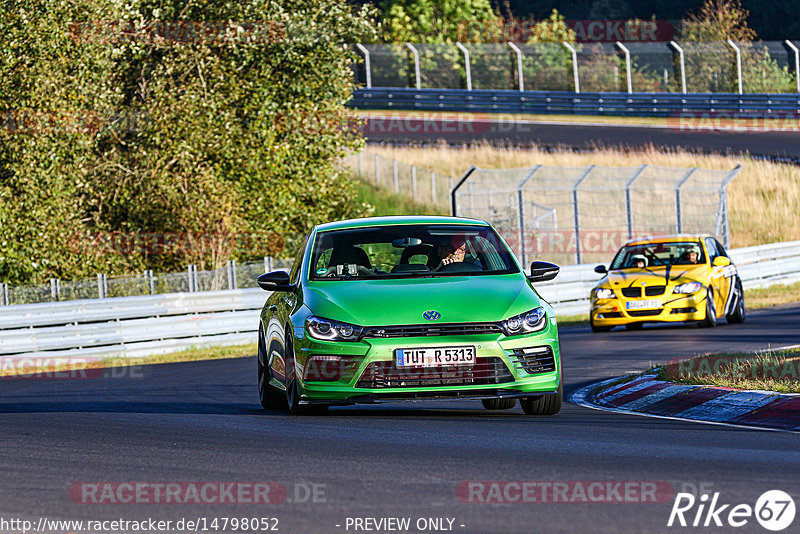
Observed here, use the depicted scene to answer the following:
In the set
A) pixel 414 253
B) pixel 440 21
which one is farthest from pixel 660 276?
pixel 440 21

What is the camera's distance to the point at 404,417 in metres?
11.0

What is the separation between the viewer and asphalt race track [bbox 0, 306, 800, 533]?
664 centimetres

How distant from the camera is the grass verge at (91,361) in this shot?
21312 mm

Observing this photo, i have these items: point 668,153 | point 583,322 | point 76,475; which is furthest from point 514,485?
point 668,153

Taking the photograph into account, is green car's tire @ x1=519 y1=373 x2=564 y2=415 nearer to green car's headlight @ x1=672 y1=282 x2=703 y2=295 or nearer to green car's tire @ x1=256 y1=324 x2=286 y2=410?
green car's tire @ x1=256 y1=324 x2=286 y2=410

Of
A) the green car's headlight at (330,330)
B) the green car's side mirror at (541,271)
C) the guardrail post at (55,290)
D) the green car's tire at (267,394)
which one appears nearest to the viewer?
the green car's headlight at (330,330)

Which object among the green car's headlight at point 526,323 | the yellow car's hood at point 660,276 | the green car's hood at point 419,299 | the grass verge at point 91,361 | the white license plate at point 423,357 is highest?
the green car's hood at point 419,299

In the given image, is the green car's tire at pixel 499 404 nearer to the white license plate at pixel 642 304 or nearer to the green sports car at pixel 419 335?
the green sports car at pixel 419 335

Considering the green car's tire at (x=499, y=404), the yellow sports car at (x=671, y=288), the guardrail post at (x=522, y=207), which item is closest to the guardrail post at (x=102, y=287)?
the yellow sports car at (x=671, y=288)

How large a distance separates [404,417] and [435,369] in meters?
1.07

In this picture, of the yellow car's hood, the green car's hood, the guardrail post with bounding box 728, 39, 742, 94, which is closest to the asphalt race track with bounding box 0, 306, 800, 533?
the green car's hood

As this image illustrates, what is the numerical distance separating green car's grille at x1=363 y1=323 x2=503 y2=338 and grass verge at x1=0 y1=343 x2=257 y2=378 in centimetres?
1117

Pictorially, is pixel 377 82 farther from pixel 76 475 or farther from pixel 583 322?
pixel 76 475

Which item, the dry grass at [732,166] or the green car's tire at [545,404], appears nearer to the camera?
the green car's tire at [545,404]
